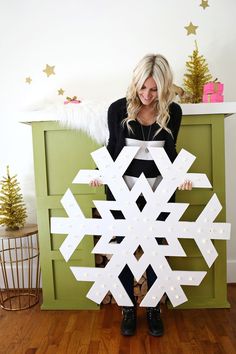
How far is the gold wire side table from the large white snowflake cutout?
534mm

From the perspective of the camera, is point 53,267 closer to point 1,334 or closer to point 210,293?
point 1,334

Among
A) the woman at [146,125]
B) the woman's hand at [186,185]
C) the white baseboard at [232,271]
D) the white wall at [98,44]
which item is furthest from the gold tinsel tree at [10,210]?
the white baseboard at [232,271]

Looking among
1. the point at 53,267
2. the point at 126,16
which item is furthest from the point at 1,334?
the point at 126,16

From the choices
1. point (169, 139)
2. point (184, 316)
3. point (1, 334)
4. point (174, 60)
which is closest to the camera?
point (169, 139)

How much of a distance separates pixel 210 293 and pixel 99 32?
170 cm

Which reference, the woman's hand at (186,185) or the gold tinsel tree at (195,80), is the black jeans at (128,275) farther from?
the gold tinsel tree at (195,80)

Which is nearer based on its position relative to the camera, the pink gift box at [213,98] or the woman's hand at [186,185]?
the woman's hand at [186,185]

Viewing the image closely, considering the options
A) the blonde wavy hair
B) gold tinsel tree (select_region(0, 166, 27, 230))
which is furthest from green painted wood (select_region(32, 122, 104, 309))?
the blonde wavy hair

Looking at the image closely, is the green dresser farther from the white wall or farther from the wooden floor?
the white wall

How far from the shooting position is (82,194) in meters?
1.88

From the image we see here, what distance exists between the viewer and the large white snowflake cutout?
1.59m

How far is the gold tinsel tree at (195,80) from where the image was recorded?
1983 mm

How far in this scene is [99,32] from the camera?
215 centimetres

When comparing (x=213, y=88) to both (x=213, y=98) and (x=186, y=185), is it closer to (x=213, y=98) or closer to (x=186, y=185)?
(x=213, y=98)
